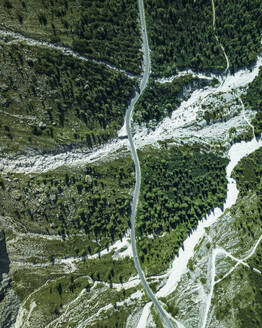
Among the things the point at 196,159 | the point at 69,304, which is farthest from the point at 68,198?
the point at 196,159

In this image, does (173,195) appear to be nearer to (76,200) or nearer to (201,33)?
(76,200)

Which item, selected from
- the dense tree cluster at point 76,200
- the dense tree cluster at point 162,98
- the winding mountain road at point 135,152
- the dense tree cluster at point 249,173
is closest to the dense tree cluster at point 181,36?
the winding mountain road at point 135,152

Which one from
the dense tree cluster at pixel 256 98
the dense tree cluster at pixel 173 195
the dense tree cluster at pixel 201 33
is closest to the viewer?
the dense tree cluster at pixel 173 195

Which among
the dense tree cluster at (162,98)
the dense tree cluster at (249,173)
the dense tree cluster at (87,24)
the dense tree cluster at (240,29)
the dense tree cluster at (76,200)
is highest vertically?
the dense tree cluster at (87,24)

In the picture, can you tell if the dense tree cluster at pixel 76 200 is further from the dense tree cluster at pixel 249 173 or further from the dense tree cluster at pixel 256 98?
the dense tree cluster at pixel 256 98

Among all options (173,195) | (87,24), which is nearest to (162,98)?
(87,24)

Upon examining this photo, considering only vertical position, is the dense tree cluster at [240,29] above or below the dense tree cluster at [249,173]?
above

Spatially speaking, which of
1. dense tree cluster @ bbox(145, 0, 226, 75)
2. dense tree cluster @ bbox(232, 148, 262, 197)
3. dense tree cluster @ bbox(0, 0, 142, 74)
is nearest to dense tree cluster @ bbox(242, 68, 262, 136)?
dense tree cluster @ bbox(232, 148, 262, 197)

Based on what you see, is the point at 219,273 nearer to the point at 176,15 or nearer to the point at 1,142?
the point at 1,142
